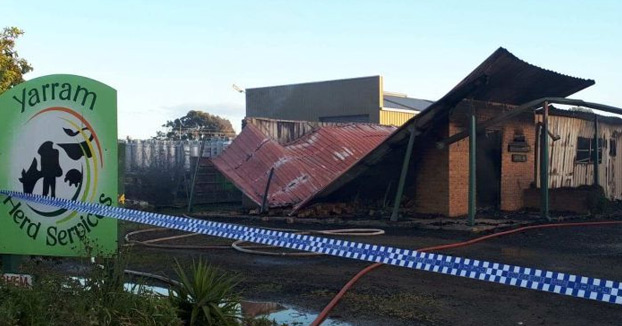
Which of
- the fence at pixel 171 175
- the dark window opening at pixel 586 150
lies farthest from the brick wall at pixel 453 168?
the fence at pixel 171 175

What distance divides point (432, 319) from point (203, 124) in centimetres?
6395

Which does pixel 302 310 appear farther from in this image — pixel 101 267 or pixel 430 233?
pixel 430 233

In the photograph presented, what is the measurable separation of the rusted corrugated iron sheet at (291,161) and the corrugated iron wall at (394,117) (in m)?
16.9

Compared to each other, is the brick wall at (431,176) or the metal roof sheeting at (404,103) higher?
the metal roof sheeting at (404,103)

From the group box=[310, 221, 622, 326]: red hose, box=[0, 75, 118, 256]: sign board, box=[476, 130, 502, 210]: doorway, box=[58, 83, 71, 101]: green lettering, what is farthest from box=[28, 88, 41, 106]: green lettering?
box=[476, 130, 502, 210]: doorway

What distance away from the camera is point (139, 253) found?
1040 cm

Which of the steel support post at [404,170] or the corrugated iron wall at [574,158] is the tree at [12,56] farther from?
the corrugated iron wall at [574,158]

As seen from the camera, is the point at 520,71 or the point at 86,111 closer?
the point at 86,111

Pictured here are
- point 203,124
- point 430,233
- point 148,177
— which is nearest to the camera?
point 430,233

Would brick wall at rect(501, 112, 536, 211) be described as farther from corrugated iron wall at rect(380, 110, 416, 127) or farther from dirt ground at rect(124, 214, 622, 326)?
corrugated iron wall at rect(380, 110, 416, 127)

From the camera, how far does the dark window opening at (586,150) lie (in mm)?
19203

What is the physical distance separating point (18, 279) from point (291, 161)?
12.6m

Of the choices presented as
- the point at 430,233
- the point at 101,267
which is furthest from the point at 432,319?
the point at 430,233

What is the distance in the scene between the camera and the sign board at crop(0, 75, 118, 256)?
6109 mm
